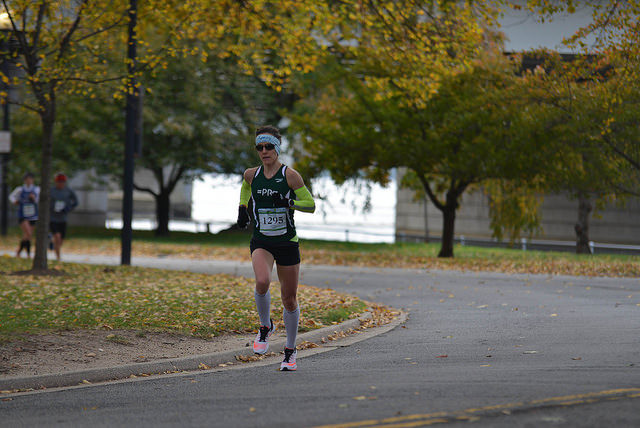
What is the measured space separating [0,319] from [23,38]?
709 centimetres

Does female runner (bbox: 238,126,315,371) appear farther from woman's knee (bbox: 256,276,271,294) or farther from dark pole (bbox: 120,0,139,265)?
dark pole (bbox: 120,0,139,265)

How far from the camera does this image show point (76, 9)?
15867 millimetres

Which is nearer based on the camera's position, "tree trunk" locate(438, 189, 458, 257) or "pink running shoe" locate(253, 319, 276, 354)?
"pink running shoe" locate(253, 319, 276, 354)

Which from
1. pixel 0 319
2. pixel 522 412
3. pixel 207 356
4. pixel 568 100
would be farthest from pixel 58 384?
pixel 568 100

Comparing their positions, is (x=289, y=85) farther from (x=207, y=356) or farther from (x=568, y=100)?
(x=207, y=356)

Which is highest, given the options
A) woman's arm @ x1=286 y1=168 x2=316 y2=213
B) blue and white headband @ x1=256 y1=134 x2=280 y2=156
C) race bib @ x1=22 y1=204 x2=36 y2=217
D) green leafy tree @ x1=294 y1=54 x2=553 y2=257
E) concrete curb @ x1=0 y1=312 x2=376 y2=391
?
green leafy tree @ x1=294 y1=54 x2=553 y2=257

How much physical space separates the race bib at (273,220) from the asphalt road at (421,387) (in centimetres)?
125

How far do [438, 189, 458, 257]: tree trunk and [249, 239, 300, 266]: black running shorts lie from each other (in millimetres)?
19064

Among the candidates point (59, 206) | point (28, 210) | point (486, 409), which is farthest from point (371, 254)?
point (486, 409)

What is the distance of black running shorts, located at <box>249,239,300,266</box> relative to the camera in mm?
7305

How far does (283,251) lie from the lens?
730 centimetres

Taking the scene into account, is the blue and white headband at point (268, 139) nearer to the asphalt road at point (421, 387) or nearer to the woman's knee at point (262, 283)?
the woman's knee at point (262, 283)

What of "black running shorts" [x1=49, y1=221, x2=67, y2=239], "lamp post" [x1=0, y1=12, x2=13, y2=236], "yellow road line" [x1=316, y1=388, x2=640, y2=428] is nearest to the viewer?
"yellow road line" [x1=316, y1=388, x2=640, y2=428]

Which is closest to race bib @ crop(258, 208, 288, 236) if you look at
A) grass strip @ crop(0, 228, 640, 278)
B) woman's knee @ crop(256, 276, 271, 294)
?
woman's knee @ crop(256, 276, 271, 294)
